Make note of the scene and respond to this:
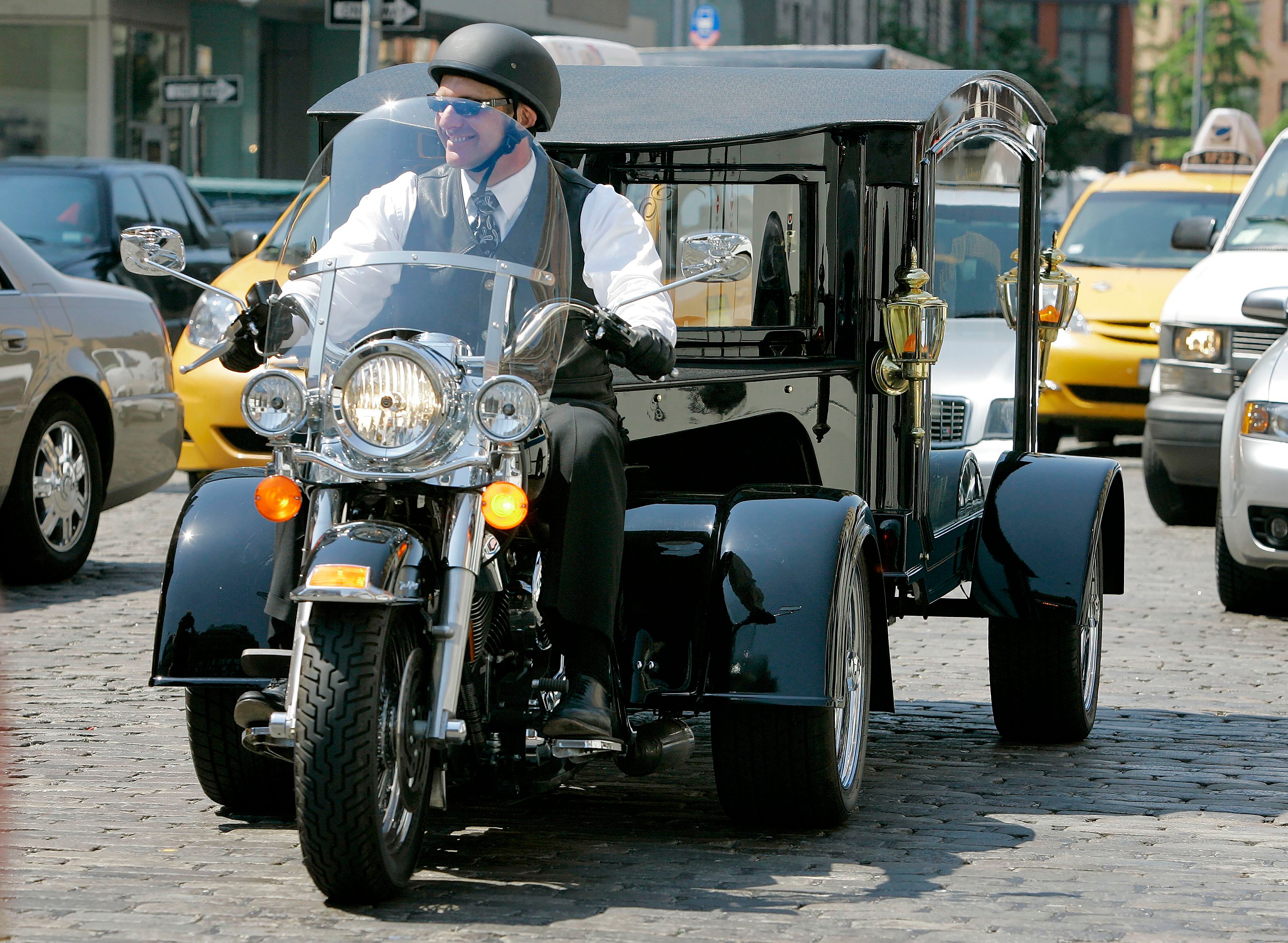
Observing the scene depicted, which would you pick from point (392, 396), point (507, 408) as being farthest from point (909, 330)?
point (392, 396)

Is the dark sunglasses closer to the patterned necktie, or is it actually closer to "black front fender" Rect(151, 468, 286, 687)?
the patterned necktie

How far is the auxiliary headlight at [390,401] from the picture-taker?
4.39 metres

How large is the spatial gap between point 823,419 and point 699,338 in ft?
2.02

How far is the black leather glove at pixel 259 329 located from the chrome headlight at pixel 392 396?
1.28 ft

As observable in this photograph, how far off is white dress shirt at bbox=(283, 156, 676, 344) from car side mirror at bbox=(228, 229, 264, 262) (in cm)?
790

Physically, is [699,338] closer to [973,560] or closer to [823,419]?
[823,419]

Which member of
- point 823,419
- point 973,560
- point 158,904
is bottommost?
point 158,904

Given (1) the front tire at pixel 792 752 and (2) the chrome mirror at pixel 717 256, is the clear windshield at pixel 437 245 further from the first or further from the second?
(1) the front tire at pixel 792 752

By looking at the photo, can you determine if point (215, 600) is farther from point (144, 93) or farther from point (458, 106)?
point (144, 93)

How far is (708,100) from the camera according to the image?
6172 mm

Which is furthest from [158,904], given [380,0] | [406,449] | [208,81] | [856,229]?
[208,81]

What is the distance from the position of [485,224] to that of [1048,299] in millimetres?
3353

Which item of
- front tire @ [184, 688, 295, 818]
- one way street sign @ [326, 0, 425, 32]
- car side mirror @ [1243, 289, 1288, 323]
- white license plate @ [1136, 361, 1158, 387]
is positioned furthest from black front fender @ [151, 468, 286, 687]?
one way street sign @ [326, 0, 425, 32]

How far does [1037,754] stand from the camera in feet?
21.1
